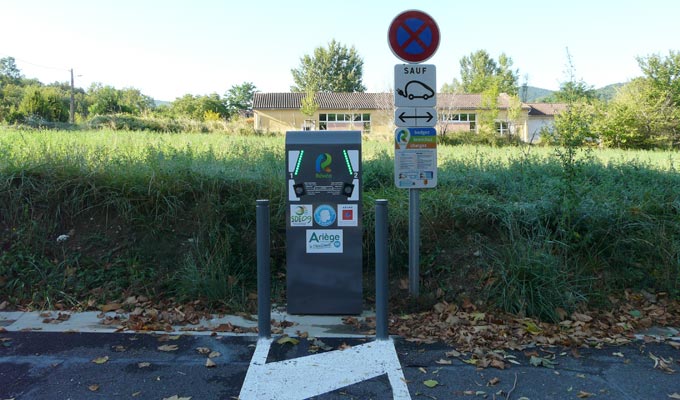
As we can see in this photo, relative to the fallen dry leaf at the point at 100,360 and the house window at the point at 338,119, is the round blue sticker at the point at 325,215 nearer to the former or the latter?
the fallen dry leaf at the point at 100,360

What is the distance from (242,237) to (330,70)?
7787 centimetres

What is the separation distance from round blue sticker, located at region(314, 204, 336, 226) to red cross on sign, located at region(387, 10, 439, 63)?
5.39 ft

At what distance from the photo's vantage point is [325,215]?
4.91 metres

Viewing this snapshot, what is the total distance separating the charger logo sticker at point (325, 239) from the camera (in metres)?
4.90

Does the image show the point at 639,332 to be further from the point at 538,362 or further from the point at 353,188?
the point at 353,188

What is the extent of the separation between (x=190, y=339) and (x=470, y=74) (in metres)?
94.9

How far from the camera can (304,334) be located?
4441 mm

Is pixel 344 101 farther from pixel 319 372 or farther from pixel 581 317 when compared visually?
pixel 319 372

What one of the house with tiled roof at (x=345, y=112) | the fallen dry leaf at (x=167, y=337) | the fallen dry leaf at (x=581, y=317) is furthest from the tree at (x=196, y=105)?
the fallen dry leaf at (x=581, y=317)

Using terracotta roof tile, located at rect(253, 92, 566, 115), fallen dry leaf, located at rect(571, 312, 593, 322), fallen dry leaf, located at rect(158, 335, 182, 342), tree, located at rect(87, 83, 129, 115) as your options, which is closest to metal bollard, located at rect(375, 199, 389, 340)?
fallen dry leaf, located at rect(158, 335, 182, 342)

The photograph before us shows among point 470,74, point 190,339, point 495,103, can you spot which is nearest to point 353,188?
point 190,339

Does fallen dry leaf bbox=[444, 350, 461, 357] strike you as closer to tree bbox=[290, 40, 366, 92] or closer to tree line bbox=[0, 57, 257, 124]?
tree line bbox=[0, 57, 257, 124]

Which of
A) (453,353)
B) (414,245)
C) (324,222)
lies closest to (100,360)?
Answer: (324,222)

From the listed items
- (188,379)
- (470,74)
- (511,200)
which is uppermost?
(470,74)
